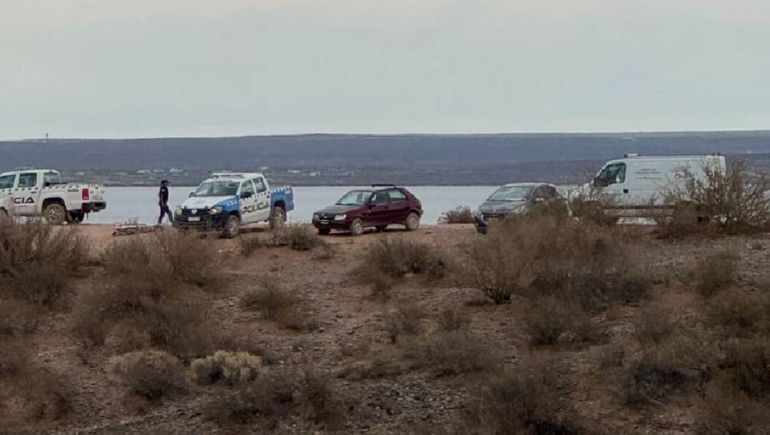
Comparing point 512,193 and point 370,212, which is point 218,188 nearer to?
point 370,212

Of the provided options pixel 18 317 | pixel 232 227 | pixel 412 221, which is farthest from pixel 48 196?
pixel 18 317

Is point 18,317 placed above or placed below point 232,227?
below

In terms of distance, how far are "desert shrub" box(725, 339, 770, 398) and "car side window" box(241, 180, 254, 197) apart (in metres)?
23.2

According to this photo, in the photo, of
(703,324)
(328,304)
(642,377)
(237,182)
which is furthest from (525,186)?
(642,377)

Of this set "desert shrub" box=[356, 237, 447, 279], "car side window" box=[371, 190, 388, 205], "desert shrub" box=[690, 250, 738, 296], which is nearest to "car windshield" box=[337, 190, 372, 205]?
"car side window" box=[371, 190, 388, 205]

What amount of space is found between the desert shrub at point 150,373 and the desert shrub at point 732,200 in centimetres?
1531

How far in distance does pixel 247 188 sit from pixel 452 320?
17548 mm

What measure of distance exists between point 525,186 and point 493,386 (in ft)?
74.1

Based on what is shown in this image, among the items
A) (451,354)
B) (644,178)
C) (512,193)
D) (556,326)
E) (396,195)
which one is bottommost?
(451,354)

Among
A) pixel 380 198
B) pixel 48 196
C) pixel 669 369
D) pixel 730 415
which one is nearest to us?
pixel 730 415

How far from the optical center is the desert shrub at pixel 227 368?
2316cm

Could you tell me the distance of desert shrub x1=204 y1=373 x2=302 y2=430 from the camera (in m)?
20.9

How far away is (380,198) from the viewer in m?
43.3

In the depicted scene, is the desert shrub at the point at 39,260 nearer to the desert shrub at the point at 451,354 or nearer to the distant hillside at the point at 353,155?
the desert shrub at the point at 451,354
